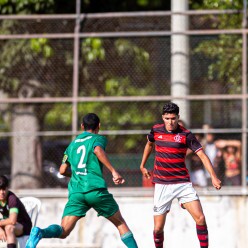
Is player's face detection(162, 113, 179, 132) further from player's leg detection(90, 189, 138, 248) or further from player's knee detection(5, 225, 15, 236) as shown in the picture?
player's knee detection(5, 225, 15, 236)

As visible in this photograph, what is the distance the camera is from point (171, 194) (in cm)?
1228

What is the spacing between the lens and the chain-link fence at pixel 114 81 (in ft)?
51.4

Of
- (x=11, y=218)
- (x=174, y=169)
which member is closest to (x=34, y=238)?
(x=11, y=218)

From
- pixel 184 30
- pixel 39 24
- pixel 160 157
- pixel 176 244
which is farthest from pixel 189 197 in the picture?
pixel 39 24

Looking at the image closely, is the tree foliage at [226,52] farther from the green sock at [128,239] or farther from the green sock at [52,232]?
the green sock at [52,232]

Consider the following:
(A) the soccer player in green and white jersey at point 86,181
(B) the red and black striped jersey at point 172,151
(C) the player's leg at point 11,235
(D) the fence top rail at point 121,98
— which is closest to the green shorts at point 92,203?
(A) the soccer player in green and white jersey at point 86,181

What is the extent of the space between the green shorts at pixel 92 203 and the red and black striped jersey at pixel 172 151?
83cm

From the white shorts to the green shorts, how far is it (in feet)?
2.34

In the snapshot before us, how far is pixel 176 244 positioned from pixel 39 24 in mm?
4487

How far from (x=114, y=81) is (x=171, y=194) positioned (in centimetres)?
418

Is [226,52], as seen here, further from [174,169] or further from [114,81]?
[174,169]

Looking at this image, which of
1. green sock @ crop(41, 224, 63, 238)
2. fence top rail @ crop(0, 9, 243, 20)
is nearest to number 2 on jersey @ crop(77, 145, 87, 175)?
green sock @ crop(41, 224, 63, 238)

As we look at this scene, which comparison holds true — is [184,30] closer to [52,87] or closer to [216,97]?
[216,97]

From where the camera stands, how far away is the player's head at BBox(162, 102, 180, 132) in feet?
39.1
